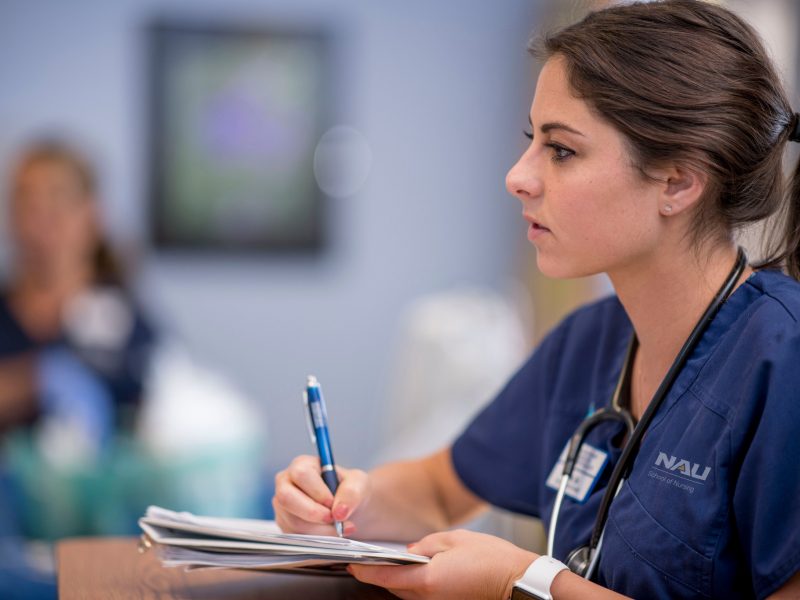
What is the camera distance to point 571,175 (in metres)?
1.20

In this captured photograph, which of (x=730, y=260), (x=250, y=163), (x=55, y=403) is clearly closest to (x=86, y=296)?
(x=55, y=403)

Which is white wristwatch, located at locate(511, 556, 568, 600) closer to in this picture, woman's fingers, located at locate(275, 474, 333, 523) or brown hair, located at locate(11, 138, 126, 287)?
woman's fingers, located at locate(275, 474, 333, 523)

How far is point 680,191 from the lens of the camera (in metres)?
1.20

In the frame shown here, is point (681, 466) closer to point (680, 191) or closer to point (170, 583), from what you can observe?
point (680, 191)

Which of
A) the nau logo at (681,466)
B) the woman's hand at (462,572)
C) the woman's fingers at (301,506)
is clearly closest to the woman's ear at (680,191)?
the nau logo at (681,466)

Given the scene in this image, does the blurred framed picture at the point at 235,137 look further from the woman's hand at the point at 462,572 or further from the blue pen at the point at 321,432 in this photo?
the woman's hand at the point at 462,572

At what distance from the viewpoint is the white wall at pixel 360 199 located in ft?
14.6

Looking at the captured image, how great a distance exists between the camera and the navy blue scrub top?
101 centimetres

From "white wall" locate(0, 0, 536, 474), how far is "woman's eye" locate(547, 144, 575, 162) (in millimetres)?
3428

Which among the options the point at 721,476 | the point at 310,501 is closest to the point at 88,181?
the point at 310,501

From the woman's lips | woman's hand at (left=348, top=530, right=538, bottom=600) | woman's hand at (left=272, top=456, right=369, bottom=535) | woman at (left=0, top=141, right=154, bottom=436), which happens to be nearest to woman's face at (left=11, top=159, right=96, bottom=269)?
woman at (left=0, top=141, right=154, bottom=436)

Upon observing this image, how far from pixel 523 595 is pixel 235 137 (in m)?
3.75

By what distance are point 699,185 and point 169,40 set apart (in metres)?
3.61

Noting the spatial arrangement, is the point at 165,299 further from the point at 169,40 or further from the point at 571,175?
the point at 571,175
